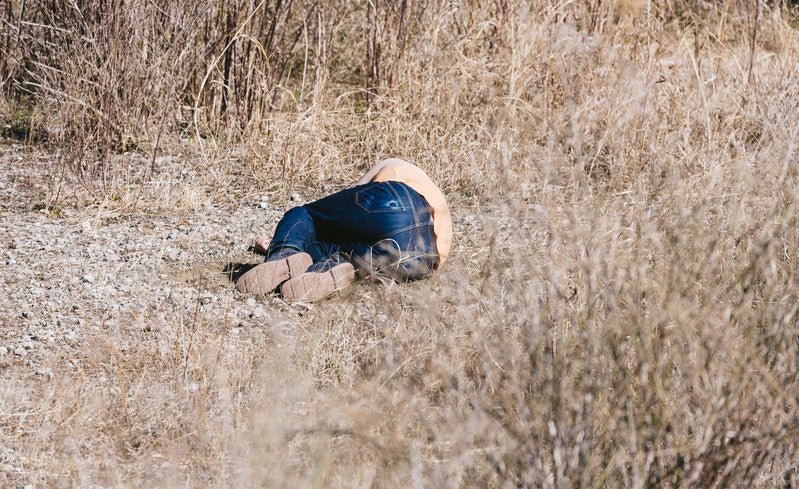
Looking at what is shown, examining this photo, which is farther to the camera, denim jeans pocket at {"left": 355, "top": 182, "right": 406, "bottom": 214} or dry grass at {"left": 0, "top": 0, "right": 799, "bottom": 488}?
denim jeans pocket at {"left": 355, "top": 182, "right": 406, "bottom": 214}

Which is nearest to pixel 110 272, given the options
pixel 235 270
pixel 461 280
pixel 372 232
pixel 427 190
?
pixel 235 270

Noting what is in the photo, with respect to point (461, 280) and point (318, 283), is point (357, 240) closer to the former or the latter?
point (318, 283)

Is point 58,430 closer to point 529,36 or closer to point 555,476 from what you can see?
point 555,476

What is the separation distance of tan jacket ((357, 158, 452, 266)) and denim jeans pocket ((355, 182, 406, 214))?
15 cm

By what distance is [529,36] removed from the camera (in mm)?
5707

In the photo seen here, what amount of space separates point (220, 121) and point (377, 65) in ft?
3.24

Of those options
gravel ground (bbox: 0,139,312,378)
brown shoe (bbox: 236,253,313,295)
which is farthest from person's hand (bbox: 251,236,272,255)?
brown shoe (bbox: 236,253,313,295)

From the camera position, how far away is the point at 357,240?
386 cm

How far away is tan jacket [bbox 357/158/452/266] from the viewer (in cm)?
393

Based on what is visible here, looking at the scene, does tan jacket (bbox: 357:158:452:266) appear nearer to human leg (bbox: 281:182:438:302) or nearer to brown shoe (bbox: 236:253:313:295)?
human leg (bbox: 281:182:438:302)

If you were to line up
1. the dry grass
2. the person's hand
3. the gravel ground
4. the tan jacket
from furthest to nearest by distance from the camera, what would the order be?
the person's hand
the tan jacket
the gravel ground
the dry grass

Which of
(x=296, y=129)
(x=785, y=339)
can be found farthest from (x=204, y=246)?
(x=785, y=339)

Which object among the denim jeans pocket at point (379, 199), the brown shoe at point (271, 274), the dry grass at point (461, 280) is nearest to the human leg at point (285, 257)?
the brown shoe at point (271, 274)

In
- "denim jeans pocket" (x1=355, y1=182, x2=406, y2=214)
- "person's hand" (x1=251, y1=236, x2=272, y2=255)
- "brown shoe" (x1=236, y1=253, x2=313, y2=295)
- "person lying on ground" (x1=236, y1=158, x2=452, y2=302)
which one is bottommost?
"person's hand" (x1=251, y1=236, x2=272, y2=255)
